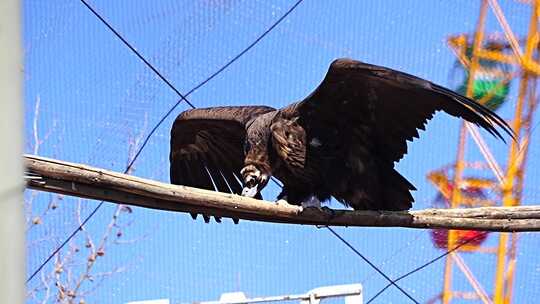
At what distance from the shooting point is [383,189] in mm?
4438

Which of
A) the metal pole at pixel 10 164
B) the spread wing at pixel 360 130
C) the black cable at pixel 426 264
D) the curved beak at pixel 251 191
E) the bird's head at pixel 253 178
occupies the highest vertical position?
the spread wing at pixel 360 130

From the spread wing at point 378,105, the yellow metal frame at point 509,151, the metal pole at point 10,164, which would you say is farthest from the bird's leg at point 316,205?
the metal pole at point 10,164

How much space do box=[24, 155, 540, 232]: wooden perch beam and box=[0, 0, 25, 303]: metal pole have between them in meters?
1.79

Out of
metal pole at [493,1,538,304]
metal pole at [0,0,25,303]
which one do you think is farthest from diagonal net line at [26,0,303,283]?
metal pole at [0,0,25,303]

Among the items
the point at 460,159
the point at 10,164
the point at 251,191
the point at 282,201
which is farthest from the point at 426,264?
the point at 10,164

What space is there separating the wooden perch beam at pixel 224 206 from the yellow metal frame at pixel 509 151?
A: 4.69 feet

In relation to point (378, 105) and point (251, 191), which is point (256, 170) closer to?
point (251, 191)

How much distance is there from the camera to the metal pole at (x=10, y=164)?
479mm

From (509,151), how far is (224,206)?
273 cm

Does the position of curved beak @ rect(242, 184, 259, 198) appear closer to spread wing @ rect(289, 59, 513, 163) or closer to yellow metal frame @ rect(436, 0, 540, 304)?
spread wing @ rect(289, 59, 513, 163)

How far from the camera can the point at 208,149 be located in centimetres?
544

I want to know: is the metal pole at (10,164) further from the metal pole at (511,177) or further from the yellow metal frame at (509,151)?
the metal pole at (511,177)

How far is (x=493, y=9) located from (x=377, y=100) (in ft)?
6.24

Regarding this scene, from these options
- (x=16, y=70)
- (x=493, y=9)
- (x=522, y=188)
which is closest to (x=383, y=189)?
(x=522, y=188)
